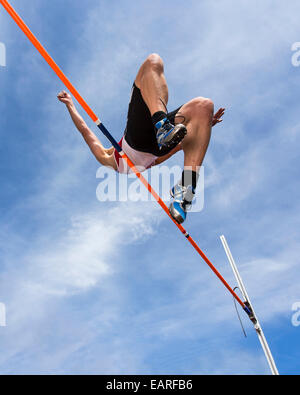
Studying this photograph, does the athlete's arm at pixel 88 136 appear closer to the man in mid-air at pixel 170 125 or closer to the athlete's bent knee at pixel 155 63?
the man in mid-air at pixel 170 125

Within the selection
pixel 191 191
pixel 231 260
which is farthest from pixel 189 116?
pixel 231 260

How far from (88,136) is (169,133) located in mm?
Answer: 2160

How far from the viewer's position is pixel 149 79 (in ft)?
10.5

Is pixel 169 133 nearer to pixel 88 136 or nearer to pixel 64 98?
pixel 88 136

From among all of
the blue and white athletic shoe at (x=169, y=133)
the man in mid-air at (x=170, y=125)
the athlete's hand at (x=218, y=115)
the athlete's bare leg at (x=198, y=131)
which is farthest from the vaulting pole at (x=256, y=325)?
the blue and white athletic shoe at (x=169, y=133)

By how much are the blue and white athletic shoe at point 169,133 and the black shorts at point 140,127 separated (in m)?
0.40

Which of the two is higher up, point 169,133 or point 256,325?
point 256,325

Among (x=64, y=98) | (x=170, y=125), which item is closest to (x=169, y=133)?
(x=170, y=125)

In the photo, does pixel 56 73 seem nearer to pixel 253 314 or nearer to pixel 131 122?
pixel 131 122

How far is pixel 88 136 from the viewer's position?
189 inches

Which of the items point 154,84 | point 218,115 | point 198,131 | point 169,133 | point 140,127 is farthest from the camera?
point 218,115

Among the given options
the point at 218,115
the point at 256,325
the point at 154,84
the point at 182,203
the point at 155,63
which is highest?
the point at 218,115

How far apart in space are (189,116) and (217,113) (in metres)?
1.17
